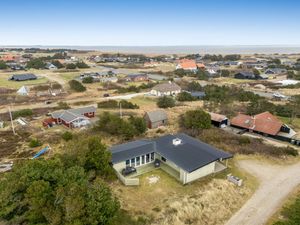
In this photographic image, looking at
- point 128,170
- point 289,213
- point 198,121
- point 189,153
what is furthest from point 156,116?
point 289,213

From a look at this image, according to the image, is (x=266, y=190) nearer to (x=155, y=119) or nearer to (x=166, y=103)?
(x=155, y=119)

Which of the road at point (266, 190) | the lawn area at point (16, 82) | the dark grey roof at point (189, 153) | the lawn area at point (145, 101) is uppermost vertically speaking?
the dark grey roof at point (189, 153)

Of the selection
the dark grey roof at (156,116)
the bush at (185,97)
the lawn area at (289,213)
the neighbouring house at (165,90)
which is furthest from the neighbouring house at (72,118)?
the lawn area at (289,213)

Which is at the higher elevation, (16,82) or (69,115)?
(69,115)

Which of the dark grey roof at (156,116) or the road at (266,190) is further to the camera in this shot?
the dark grey roof at (156,116)

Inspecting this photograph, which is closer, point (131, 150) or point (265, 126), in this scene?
point (131, 150)

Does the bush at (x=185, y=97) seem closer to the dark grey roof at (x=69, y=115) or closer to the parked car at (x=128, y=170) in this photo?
the dark grey roof at (x=69, y=115)

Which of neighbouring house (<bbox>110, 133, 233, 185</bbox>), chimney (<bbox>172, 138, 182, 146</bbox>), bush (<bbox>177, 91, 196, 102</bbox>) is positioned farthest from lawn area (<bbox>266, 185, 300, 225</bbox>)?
bush (<bbox>177, 91, 196, 102</bbox>)

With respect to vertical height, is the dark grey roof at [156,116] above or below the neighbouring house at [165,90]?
above
